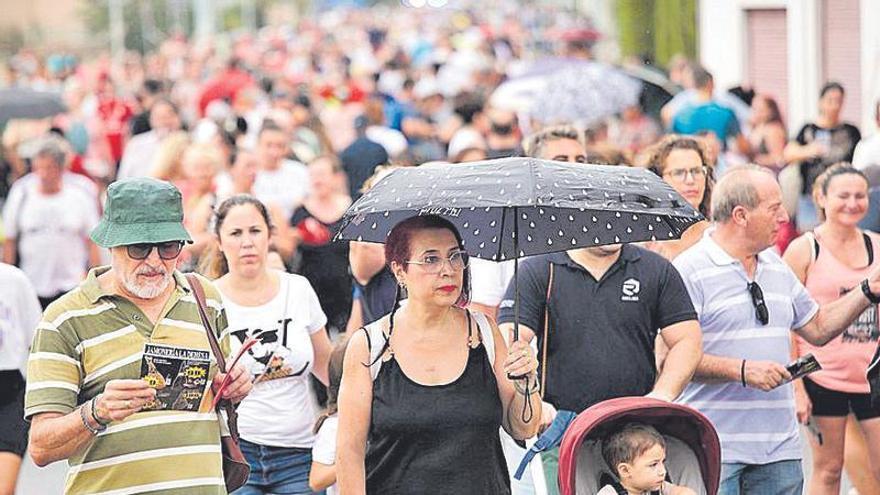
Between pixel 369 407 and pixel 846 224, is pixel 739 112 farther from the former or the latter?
pixel 369 407

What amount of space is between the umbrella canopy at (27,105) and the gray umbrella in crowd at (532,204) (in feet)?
53.2

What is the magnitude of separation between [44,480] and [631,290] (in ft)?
19.1

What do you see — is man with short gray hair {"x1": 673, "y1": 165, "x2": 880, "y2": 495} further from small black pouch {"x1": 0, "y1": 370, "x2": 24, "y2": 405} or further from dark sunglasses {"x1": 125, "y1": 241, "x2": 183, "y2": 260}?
small black pouch {"x1": 0, "y1": 370, "x2": 24, "y2": 405}

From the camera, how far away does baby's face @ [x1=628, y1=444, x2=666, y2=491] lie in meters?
6.30

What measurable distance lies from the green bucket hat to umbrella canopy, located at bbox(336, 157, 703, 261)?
2.03ft

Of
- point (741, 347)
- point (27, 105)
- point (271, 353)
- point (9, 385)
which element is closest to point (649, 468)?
point (741, 347)

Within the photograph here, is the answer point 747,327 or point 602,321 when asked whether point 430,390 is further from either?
point 747,327

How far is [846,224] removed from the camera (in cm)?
882

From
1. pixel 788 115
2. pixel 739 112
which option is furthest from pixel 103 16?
pixel 739 112

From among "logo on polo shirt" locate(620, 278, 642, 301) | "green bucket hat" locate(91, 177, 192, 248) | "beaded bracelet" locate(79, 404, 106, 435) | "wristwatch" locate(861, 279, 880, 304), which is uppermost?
"green bucket hat" locate(91, 177, 192, 248)

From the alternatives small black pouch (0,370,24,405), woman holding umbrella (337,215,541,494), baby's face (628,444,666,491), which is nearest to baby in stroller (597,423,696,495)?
baby's face (628,444,666,491)

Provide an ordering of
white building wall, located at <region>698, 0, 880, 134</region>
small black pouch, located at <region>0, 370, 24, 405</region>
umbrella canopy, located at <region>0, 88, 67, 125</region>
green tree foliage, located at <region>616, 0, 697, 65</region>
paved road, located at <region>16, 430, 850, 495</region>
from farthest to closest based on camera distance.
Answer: green tree foliage, located at <region>616, 0, 697, 65</region> → umbrella canopy, located at <region>0, 88, 67, 125</region> → white building wall, located at <region>698, 0, 880, 134</region> → paved road, located at <region>16, 430, 850, 495</region> → small black pouch, located at <region>0, 370, 24, 405</region>

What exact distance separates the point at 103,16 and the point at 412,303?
60.9 m

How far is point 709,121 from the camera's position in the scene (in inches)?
687
